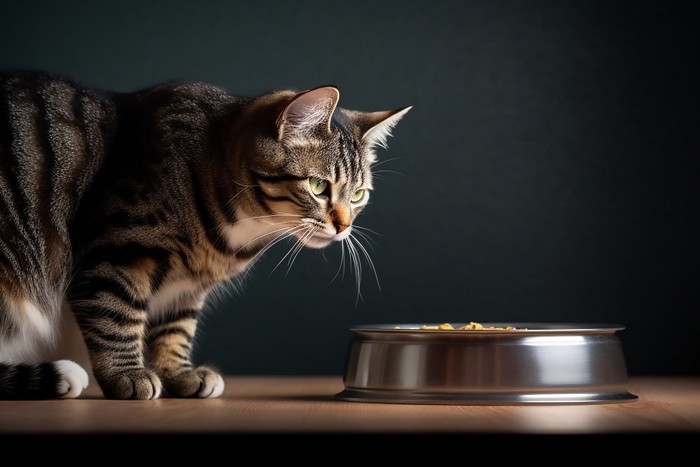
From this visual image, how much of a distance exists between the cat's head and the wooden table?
30 cm

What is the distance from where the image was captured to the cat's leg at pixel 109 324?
1534 mm

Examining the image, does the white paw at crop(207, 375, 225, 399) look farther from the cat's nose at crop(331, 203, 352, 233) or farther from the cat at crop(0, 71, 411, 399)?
the cat's nose at crop(331, 203, 352, 233)

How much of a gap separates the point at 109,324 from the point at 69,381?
0.12m

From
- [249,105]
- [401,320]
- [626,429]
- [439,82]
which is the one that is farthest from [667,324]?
[626,429]

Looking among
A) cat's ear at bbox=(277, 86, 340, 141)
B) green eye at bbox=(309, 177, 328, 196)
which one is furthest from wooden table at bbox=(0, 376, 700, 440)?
cat's ear at bbox=(277, 86, 340, 141)

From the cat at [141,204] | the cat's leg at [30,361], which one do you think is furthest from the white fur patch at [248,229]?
the cat's leg at [30,361]

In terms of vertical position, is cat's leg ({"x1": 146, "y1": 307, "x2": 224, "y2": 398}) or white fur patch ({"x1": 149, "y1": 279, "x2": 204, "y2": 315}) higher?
white fur patch ({"x1": 149, "y1": 279, "x2": 204, "y2": 315})

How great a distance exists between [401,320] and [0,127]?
4.04 feet

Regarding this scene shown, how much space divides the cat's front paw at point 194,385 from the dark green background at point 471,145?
897 mm

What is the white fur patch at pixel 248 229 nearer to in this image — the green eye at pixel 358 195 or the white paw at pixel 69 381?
the green eye at pixel 358 195

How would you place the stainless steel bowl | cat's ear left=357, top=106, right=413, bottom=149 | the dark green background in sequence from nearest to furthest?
the stainless steel bowl, cat's ear left=357, top=106, right=413, bottom=149, the dark green background

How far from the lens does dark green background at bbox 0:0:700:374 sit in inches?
96.0
